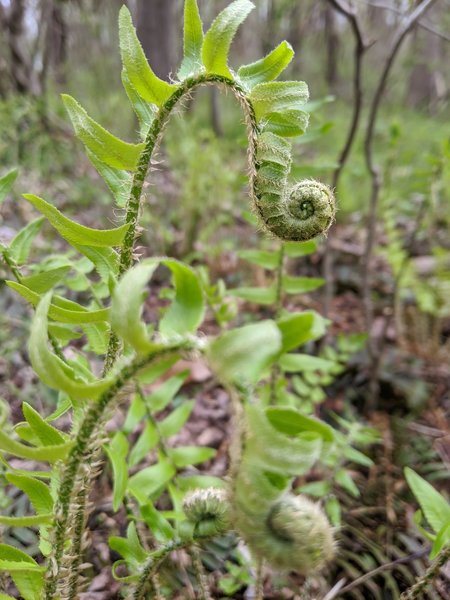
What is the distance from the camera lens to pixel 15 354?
202cm

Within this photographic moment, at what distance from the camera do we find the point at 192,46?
82cm

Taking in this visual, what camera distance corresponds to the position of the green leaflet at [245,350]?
552 mm

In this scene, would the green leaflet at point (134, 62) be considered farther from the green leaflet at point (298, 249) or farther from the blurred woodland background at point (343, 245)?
the green leaflet at point (298, 249)

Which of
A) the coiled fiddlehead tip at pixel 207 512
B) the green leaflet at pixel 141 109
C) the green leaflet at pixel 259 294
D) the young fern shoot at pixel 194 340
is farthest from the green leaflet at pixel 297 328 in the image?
the green leaflet at pixel 259 294

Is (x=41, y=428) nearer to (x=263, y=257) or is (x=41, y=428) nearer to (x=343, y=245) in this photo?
(x=263, y=257)

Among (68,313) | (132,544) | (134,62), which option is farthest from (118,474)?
(134,62)

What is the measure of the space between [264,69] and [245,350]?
0.50 m

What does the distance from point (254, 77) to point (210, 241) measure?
7.94 feet

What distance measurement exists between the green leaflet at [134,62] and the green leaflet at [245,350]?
1.43 feet

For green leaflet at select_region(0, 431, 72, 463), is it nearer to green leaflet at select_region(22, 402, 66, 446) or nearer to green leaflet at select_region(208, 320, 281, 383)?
green leaflet at select_region(22, 402, 66, 446)

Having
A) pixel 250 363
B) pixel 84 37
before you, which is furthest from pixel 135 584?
pixel 84 37

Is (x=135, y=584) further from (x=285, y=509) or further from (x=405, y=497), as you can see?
(x=405, y=497)

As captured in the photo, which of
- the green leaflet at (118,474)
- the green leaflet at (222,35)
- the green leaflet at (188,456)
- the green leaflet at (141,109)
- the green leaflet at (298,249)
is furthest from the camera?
the green leaflet at (298,249)

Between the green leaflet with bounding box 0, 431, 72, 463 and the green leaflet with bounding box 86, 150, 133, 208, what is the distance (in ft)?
1.38
